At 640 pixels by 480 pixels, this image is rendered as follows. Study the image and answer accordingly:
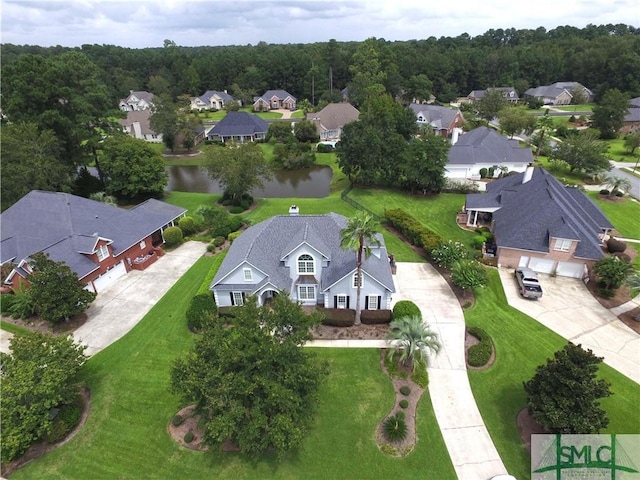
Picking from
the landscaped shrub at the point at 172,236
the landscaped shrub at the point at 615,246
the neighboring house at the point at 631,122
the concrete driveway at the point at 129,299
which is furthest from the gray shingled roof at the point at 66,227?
the neighboring house at the point at 631,122

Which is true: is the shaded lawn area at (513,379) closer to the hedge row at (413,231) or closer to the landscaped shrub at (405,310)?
the landscaped shrub at (405,310)

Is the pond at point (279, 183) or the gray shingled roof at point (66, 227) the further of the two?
the pond at point (279, 183)

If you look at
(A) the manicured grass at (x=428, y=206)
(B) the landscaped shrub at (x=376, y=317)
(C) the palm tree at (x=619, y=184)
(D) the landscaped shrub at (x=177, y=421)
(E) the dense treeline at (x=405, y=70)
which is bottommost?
(D) the landscaped shrub at (x=177, y=421)

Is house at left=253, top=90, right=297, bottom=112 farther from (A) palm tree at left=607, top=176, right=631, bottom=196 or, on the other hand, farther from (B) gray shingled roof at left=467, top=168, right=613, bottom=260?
(A) palm tree at left=607, top=176, right=631, bottom=196

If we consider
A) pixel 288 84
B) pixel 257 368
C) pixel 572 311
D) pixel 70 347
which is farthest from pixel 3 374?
pixel 288 84

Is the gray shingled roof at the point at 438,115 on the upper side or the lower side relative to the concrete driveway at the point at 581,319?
upper

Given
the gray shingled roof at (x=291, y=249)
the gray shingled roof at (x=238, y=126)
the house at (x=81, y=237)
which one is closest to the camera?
the gray shingled roof at (x=291, y=249)

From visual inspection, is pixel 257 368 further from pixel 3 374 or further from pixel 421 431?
pixel 3 374

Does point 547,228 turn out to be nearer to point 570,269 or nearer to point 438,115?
point 570,269
